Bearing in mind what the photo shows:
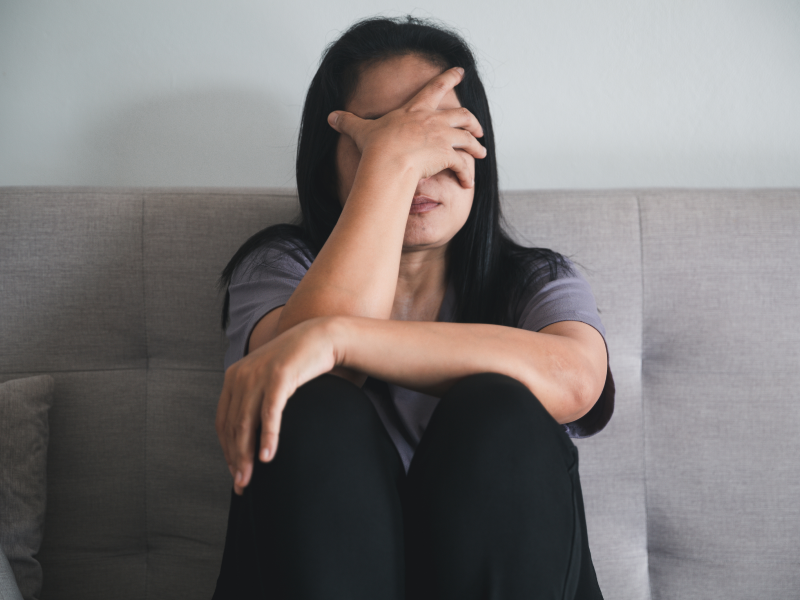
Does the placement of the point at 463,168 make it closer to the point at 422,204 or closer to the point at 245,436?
the point at 422,204

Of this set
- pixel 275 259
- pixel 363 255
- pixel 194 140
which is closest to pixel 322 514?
pixel 363 255

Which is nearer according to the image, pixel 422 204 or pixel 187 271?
pixel 422 204

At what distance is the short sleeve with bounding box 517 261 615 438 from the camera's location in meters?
0.77

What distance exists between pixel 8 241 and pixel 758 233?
1.23m

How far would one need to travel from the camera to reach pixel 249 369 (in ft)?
1.86

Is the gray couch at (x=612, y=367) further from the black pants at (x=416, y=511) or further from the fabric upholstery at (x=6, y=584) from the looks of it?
the black pants at (x=416, y=511)

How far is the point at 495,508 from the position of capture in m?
0.50

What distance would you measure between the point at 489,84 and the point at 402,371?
749 mm

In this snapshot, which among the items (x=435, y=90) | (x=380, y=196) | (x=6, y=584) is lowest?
(x=6, y=584)

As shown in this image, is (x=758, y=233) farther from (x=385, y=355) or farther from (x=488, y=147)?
(x=385, y=355)

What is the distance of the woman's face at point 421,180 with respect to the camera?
814 millimetres

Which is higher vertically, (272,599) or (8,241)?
(8,241)

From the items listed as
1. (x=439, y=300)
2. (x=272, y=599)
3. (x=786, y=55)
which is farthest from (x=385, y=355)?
(x=786, y=55)

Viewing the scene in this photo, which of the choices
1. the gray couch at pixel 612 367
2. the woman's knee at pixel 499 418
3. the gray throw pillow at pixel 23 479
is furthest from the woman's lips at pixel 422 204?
the gray throw pillow at pixel 23 479
